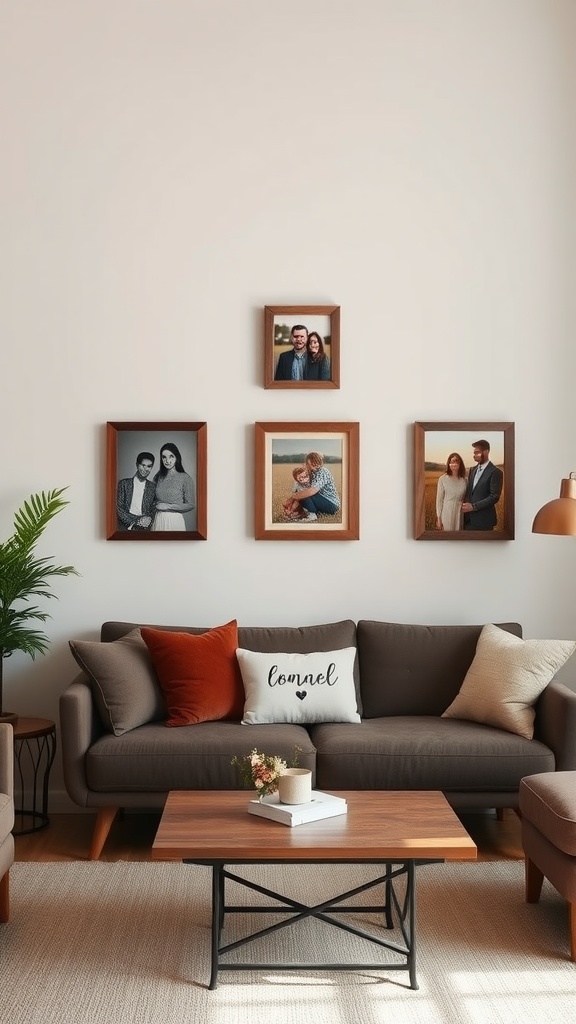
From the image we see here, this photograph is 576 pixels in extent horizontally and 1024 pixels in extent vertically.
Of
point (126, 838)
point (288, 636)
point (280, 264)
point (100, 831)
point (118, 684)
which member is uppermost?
point (280, 264)

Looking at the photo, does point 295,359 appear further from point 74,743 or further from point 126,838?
point 126,838

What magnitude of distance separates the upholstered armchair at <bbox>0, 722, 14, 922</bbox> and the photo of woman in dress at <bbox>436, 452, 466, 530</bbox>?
232 cm

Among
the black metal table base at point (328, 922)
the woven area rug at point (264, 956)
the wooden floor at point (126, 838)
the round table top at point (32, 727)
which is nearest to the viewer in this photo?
the woven area rug at point (264, 956)

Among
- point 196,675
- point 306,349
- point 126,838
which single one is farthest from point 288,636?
point 306,349

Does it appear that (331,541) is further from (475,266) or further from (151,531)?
(475,266)

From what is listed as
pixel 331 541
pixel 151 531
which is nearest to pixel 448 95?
pixel 331 541

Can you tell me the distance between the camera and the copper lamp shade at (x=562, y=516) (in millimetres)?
4062

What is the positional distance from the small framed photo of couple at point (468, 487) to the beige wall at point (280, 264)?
75 mm

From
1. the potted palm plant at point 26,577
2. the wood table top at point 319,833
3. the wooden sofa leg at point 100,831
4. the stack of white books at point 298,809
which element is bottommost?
the wooden sofa leg at point 100,831

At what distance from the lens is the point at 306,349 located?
15.8 feet

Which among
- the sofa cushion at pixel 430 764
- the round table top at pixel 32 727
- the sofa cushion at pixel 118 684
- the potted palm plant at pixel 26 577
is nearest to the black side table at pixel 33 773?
the round table top at pixel 32 727

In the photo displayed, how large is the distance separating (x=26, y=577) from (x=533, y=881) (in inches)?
95.1

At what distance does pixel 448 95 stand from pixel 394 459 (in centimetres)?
176

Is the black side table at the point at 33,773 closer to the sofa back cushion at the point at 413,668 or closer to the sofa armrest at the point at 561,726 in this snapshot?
the sofa back cushion at the point at 413,668
